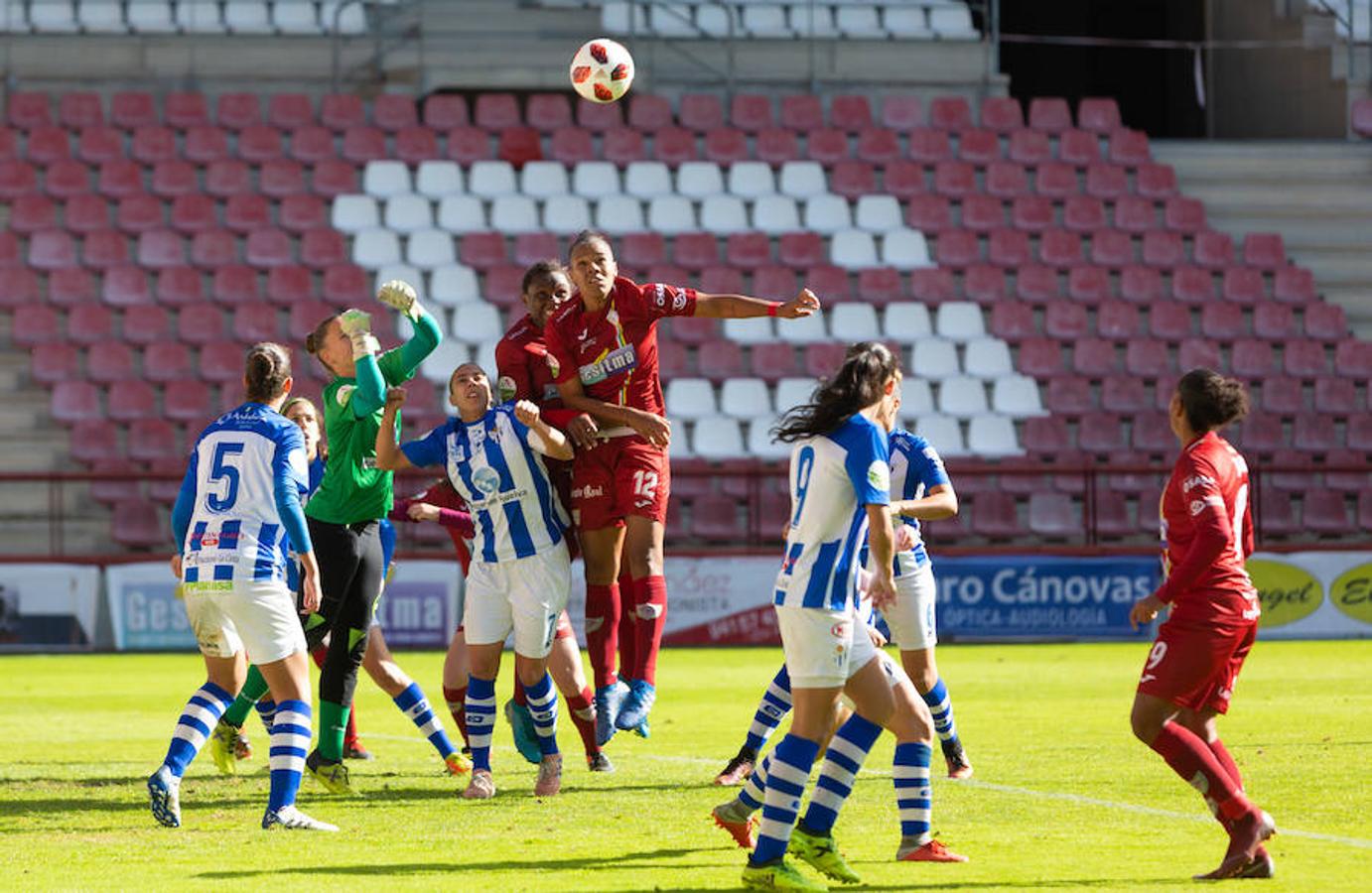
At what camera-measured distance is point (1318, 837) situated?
7.82 m

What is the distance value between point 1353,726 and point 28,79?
21.0 m

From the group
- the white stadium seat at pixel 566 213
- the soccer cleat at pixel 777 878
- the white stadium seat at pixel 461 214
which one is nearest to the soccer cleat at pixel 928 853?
the soccer cleat at pixel 777 878

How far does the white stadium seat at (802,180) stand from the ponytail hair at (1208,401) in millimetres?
19430

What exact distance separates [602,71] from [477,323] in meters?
12.1

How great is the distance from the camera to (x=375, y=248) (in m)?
25.1

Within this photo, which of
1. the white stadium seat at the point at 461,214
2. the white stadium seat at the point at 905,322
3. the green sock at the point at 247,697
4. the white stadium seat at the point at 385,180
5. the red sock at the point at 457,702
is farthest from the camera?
the white stadium seat at the point at 385,180

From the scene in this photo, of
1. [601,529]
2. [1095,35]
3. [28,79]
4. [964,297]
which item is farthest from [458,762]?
[1095,35]

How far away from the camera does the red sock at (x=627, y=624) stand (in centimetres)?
1004

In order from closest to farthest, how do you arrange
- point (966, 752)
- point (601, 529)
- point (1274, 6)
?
point (601, 529) → point (966, 752) → point (1274, 6)

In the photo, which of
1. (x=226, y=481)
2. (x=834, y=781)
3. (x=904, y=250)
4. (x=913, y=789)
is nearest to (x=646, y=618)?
(x=226, y=481)

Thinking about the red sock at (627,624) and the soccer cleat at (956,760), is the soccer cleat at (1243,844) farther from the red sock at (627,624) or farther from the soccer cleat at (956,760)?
the red sock at (627,624)

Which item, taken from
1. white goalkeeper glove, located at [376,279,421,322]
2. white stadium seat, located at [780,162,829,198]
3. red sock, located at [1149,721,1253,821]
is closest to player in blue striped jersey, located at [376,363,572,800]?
white goalkeeper glove, located at [376,279,421,322]

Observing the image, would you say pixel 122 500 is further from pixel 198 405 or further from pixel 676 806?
pixel 676 806

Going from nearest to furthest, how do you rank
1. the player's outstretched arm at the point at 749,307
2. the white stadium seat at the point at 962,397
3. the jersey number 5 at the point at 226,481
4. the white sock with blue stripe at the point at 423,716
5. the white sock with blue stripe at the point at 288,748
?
the white sock with blue stripe at the point at 288,748
the jersey number 5 at the point at 226,481
the player's outstretched arm at the point at 749,307
the white sock with blue stripe at the point at 423,716
the white stadium seat at the point at 962,397
